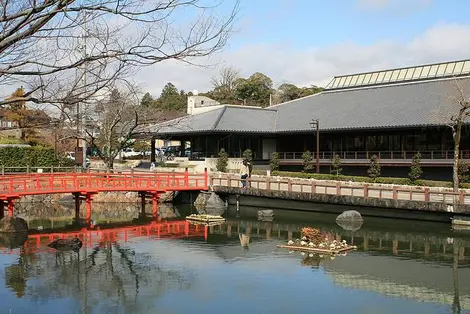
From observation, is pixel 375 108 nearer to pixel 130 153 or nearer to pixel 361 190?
pixel 361 190

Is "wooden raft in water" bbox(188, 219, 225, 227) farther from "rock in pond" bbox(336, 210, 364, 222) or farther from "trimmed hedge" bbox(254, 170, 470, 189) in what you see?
"trimmed hedge" bbox(254, 170, 470, 189)

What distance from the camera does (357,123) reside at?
4022 cm

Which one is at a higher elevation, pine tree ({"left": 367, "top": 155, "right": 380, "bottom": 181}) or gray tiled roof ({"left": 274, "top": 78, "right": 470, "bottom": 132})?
gray tiled roof ({"left": 274, "top": 78, "right": 470, "bottom": 132})

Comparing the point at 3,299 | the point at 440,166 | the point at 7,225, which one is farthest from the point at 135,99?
the point at 3,299

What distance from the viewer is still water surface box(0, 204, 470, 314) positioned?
13.7 metres

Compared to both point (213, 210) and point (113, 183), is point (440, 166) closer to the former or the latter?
point (213, 210)

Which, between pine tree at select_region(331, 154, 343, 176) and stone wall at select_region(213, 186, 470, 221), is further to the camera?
pine tree at select_region(331, 154, 343, 176)

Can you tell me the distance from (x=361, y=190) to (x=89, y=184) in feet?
48.9

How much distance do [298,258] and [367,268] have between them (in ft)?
8.39

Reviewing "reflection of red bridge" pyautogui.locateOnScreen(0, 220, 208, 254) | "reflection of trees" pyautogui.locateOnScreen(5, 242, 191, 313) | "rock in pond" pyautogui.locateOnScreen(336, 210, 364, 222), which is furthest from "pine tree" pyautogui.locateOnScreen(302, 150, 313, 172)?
"reflection of trees" pyautogui.locateOnScreen(5, 242, 191, 313)

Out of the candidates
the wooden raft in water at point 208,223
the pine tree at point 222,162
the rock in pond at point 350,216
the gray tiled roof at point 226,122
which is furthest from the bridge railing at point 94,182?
the rock in pond at point 350,216

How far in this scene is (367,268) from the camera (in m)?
18.1

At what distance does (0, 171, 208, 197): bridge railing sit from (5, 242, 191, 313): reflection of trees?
8.29m

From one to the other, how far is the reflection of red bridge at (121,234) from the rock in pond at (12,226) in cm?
74
